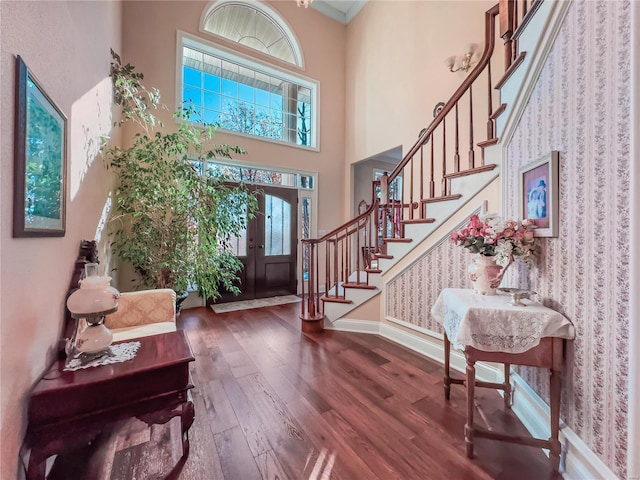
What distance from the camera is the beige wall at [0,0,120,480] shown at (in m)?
0.91

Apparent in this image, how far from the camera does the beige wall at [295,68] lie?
12.2 ft

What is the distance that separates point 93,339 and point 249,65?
16.4 ft

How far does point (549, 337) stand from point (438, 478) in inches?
35.5

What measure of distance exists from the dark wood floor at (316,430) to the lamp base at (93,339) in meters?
0.62

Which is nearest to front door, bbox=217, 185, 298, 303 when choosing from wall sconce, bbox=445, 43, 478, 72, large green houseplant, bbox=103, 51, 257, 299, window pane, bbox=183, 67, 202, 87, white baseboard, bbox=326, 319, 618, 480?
large green houseplant, bbox=103, 51, 257, 299

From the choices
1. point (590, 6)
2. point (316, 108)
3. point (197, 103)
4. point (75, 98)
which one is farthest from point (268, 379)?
point (316, 108)

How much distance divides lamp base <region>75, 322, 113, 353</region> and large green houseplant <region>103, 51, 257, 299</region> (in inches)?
58.2

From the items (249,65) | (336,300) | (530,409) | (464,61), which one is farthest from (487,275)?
(249,65)

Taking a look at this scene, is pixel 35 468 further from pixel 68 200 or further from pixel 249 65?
pixel 249 65

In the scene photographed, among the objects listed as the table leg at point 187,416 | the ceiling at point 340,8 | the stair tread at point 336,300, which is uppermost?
the ceiling at point 340,8

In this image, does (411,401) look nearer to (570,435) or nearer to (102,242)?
(570,435)

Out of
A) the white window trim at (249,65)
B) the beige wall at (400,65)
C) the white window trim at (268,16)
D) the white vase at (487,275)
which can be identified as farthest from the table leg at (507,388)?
the white window trim at (268,16)

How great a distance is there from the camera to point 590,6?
4.01 ft

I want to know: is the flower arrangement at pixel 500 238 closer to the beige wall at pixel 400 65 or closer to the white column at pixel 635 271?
the white column at pixel 635 271
